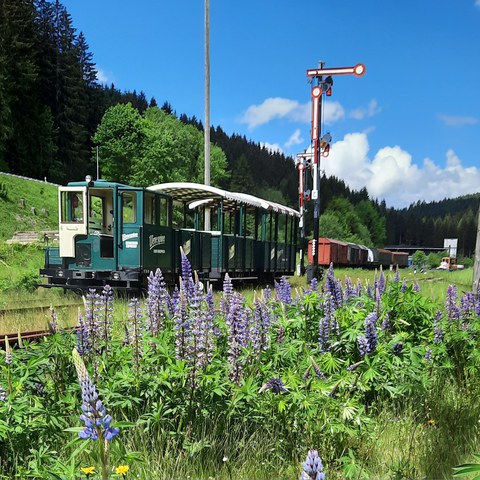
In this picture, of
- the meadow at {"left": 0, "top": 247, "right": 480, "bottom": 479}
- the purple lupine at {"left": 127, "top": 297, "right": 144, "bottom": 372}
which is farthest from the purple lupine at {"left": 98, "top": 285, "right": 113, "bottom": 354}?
the purple lupine at {"left": 127, "top": 297, "right": 144, "bottom": 372}

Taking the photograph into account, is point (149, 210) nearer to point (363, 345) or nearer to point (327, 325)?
point (327, 325)

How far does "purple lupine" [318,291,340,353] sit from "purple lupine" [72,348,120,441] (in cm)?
284

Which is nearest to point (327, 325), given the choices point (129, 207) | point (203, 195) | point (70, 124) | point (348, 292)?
point (348, 292)

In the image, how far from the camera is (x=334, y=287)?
202 inches

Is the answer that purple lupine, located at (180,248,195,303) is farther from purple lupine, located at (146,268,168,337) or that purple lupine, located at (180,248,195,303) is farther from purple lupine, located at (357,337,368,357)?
purple lupine, located at (357,337,368,357)

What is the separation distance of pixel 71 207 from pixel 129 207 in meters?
1.78

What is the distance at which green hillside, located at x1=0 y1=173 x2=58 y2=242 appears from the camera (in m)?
33.1

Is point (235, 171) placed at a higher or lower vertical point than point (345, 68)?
higher

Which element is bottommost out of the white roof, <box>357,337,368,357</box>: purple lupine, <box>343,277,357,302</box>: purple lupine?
<box>357,337,368,357</box>: purple lupine

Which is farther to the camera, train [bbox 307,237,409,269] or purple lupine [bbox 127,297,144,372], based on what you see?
train [bbox 307,237,409,269]

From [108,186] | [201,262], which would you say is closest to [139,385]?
[108,186]

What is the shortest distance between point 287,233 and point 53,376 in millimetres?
20794

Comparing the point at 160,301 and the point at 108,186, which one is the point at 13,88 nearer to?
the point at 108,186

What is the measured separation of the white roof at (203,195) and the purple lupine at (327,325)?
12.2m
